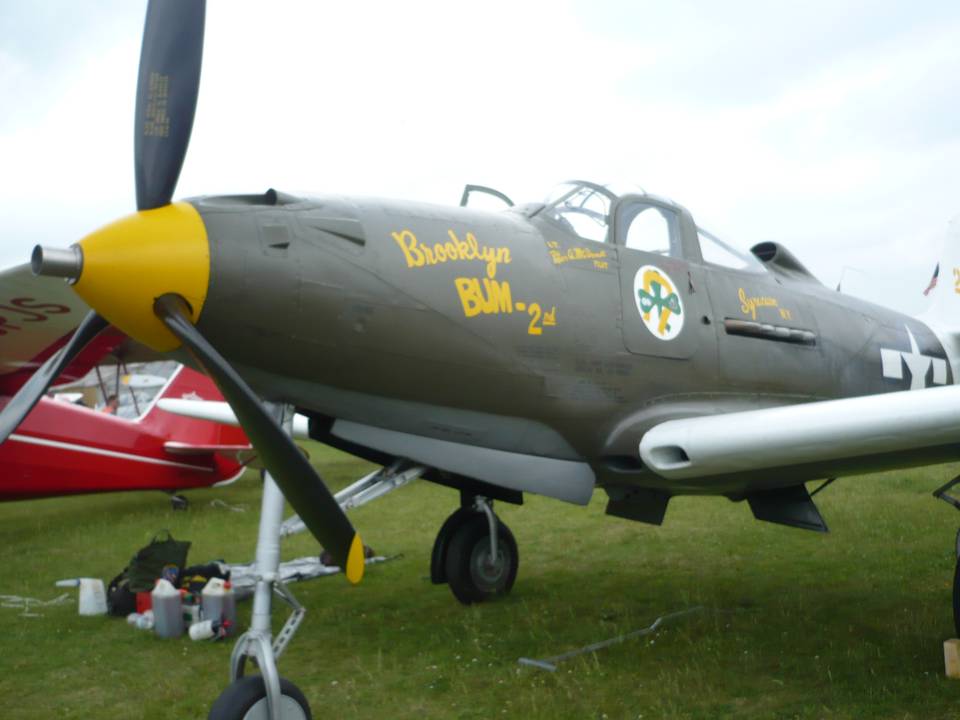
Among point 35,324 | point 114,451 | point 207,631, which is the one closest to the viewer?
point 207,631

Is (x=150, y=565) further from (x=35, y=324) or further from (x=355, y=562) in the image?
(x=35, y=324)

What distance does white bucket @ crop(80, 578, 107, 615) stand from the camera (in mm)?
6359

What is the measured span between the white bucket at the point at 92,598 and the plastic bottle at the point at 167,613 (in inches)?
38.1

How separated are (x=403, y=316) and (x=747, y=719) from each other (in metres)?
2.35

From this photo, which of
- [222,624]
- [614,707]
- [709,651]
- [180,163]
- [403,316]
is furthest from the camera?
[222,624]

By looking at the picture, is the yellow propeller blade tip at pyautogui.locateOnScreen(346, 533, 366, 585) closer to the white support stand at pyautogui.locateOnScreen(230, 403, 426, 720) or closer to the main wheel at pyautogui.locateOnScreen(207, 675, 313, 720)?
the white support stand at pyautogui.locateOnScreen(230, 403, 426, 720)

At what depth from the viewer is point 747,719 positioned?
150 inches

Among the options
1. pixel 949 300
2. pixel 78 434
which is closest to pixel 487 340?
pixel 949 300

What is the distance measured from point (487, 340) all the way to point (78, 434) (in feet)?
26.4

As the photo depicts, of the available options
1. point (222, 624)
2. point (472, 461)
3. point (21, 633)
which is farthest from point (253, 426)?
point (21, 633)

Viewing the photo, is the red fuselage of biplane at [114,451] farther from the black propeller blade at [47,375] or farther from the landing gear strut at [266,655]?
the landing gear strut at [266,655]

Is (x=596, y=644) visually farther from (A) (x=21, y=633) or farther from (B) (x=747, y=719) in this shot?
(A) (x=21, y=633)

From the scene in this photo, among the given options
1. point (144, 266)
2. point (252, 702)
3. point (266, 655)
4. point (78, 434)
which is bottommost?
point (78, 434)

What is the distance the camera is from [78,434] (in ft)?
33.7
